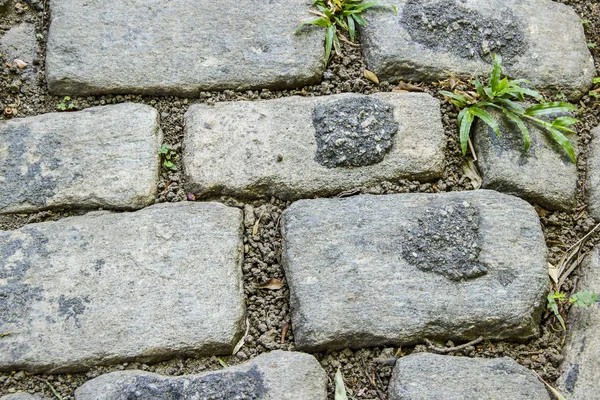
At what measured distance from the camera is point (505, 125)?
1.85m

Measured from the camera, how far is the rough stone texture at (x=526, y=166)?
5.87 feet

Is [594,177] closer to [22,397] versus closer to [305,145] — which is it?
[305,145]

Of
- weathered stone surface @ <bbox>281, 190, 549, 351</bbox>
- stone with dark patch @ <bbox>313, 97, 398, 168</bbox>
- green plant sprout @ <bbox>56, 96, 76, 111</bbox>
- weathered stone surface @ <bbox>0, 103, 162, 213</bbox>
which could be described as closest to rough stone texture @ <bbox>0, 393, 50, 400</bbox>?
weathered stone surface @ <bbox>0, 103, 162, 213</bbox>

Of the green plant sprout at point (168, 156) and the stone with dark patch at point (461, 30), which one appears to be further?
the stone with dark patch at point (461, 30)

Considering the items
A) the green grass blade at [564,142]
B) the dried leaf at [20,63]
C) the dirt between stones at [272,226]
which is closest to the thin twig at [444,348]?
the dirt between stones at [272,226]

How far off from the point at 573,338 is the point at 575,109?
0.67 metres

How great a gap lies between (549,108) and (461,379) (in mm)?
838

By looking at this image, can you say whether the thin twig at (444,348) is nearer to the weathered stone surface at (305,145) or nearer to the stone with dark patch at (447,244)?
the stone with dark patch at (447,244)

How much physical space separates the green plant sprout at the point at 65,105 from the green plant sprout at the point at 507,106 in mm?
1086

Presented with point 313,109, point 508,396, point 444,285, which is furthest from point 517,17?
point 508,396

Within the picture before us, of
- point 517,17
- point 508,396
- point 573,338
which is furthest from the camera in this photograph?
point 517,17

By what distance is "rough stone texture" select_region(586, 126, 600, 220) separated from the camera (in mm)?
1836

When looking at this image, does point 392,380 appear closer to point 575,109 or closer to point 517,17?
point 575,109

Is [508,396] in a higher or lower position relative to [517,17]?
lower
